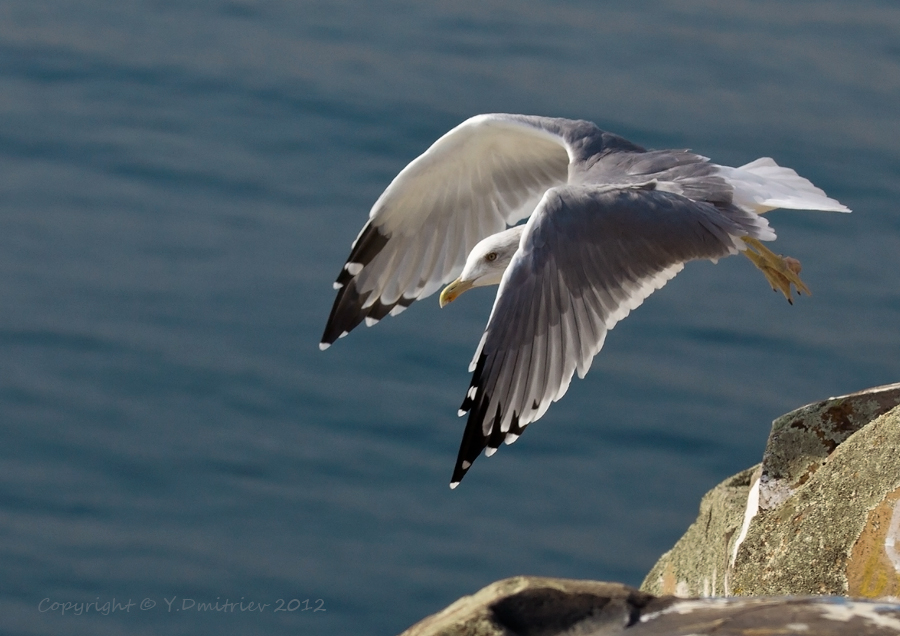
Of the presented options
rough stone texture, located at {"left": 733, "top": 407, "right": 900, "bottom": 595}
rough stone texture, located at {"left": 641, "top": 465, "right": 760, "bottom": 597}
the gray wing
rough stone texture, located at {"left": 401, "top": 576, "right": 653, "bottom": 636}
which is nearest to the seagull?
the gray wing

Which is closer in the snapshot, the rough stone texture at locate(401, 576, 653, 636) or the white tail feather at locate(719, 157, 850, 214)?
the rough stone texture at locate(401, 576, 653, 636)

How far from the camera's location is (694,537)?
4.47 m

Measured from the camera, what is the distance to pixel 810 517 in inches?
142

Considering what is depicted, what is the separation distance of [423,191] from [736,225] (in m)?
1.70

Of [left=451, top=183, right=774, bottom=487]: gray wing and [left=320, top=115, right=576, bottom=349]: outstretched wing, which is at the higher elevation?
[left=320, top=115, right=576, bottom=349]: outstretched wing

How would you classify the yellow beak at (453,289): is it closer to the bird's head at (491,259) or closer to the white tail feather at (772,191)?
the bird's head at (491,259)

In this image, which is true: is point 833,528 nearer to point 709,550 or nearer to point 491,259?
point 709,550

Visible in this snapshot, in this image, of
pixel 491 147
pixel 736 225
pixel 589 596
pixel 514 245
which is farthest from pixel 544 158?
pixel 589 596

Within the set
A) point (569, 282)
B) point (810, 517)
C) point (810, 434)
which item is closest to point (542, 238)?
point (569, 282)

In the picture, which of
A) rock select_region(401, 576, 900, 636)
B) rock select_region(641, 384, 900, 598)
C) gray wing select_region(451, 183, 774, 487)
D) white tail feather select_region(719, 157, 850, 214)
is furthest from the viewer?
white tail feather select_region(719, 157, 850, 214)

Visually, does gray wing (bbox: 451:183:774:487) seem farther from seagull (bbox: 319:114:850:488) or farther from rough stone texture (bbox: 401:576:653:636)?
rough stone texture (bbox: 401:576:653:636)

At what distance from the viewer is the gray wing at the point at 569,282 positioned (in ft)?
14.4

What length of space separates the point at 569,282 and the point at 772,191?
1.24m

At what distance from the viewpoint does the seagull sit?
446 centimetres
